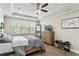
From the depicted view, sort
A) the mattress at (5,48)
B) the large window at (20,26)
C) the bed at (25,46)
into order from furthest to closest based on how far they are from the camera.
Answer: the large window at (20,26) → the bed at (25,46) → the mattress at (5,48)

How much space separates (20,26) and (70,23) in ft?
11.1

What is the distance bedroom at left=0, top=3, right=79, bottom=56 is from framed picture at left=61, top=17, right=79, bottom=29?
0.07 meters

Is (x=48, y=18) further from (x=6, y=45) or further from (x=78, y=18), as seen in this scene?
(x=6, y=45)

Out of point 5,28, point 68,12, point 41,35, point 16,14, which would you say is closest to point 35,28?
point 41,35

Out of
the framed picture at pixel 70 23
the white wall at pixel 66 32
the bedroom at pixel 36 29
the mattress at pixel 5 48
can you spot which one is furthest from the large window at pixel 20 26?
the framed picture at pixel 70 23

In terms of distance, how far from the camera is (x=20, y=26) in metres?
5.44

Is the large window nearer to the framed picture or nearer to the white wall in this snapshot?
the white wall

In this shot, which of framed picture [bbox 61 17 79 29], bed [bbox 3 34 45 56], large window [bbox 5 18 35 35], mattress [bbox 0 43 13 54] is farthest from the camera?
large window [bbox 5 18 35 35]

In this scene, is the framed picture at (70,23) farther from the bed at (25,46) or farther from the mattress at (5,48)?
the mattress at (5,48)

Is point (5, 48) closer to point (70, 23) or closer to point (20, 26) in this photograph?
point (20, 26)

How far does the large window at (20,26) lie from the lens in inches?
196

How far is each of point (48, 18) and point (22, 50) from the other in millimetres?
3222

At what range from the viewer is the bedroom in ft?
9.77

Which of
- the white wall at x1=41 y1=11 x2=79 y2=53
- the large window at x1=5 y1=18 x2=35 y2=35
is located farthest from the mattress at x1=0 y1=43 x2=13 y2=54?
the white wall at x1=41 y1=11 x2=79 y2=53
